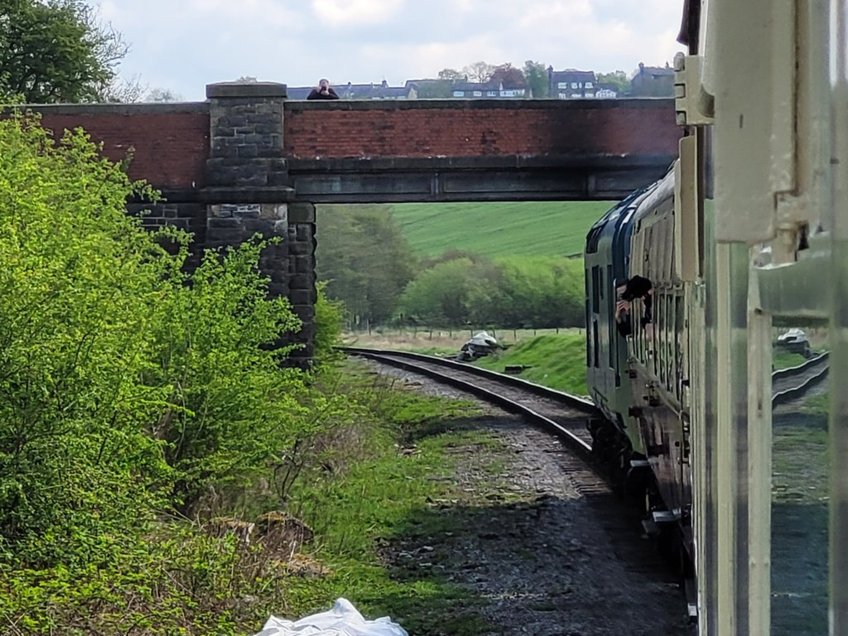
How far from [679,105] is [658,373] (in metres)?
5.82

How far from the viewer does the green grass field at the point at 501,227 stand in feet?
231

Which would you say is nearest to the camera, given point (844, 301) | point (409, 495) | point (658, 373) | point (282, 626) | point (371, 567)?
point (844, 301)

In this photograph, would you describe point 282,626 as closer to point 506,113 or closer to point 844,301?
point 844,301

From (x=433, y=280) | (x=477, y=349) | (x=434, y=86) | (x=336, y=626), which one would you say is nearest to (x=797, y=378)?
(x=336, y=626)

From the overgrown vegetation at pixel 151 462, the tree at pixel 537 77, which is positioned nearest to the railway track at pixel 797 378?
the overgrown vegetation at pixel 151 462

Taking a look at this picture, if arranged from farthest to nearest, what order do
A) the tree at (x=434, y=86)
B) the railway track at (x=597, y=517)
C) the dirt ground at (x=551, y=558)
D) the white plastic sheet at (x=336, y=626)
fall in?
the tree at (x=434, y=86)
the railway track at (x=597, y=517)
the dirt ground at (x=551, y=558)
the white plastic sheet at (x=336, y=626)

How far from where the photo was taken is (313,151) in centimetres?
2142

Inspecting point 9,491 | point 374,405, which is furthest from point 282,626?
point 374,405

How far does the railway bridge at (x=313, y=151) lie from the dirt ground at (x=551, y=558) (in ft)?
22.0

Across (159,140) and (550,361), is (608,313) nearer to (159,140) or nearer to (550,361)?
(159,140)

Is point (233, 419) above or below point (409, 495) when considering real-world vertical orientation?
above

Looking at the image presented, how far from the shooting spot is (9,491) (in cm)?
723

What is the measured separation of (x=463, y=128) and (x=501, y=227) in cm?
5788

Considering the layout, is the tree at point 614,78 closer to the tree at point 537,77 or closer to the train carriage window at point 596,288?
the tree at point 537,77
